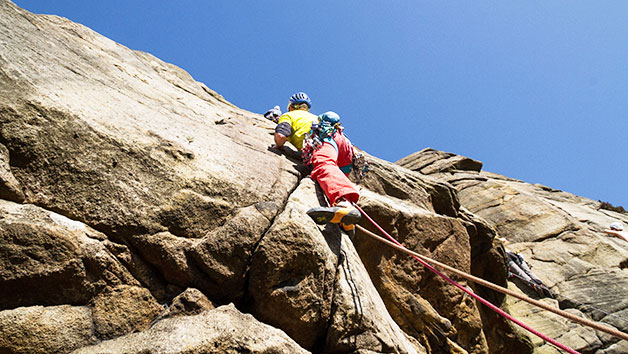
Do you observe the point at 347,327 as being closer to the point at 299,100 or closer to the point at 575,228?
the point at 299,100

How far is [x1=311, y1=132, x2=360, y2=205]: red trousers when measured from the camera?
498 centimetres

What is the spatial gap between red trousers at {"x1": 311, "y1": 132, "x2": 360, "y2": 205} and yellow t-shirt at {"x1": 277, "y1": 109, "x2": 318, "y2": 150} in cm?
70

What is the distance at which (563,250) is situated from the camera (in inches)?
521

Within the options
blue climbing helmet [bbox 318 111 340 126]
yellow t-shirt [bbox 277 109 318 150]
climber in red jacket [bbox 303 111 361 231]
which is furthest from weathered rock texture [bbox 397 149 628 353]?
yellow t-shirt [bbox 277 109 318 150]

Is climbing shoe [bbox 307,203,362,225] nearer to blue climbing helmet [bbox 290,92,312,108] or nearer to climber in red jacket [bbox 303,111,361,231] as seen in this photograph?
Result: climber in red jacket [bbox 303,111,361,231]

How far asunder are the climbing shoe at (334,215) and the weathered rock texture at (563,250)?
302 inches

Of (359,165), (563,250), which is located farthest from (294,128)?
(563,250)

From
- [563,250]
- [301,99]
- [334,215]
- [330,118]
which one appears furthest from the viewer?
[563,250]

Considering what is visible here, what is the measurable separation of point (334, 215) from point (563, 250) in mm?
12582

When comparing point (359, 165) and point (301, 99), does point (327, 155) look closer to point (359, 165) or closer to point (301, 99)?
point (359, 165)

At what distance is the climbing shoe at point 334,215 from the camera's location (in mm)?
4367

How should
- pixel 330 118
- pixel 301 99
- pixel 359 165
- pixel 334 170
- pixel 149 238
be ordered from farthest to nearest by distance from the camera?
pixel 301 99 < pixel 359 165 < pixel 330 118 < pixel 334 170 < pixel 149 238

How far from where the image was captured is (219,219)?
4082 millimetres

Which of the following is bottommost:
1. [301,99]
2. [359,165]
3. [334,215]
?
[334,215]
